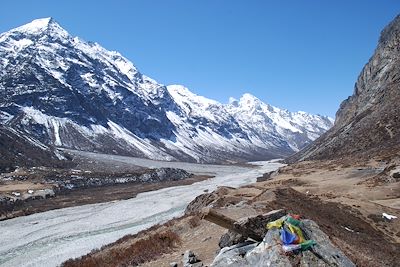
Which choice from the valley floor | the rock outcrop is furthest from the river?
the rock outcrop

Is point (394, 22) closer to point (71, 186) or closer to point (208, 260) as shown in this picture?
point (71, 186)

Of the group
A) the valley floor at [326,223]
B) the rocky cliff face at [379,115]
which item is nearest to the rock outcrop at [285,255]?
the valley floor at [326,223]

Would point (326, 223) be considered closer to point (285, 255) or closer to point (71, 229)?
point (285, 255)

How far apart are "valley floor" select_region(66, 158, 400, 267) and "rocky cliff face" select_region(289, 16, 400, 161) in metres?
38.3

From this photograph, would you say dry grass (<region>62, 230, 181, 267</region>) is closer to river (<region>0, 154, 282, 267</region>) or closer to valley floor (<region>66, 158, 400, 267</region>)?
valley floor (<region>66, 158, 400, 267</region>)

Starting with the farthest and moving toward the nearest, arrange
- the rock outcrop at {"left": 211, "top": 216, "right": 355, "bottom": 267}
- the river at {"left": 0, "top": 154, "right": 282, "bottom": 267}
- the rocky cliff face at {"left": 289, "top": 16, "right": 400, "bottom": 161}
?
the rocky cliff face at {"left": 289, "top": 16, "right": 400, "bottom": 161} → the river at {"left": 0, "top": 154, "right": 282, "bottom": 267} → the rock outcrop at {"left": 211, "top": 216, "right": 355, "bottom": 267}

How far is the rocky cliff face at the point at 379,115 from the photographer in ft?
395

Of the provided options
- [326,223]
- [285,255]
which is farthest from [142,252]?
[326,223]

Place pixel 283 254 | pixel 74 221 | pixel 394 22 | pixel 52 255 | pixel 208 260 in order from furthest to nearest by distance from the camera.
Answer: pixel 394 22 → pixel 74 221 → pixel 52 255 → pixel 208 260 → pixel 283 254

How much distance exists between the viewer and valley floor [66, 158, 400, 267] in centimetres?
2457

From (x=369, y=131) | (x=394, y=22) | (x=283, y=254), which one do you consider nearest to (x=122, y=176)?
(x=369, y=131)

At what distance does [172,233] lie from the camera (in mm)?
28359

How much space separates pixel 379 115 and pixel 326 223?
374 ft

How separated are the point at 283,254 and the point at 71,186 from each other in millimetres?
139123
